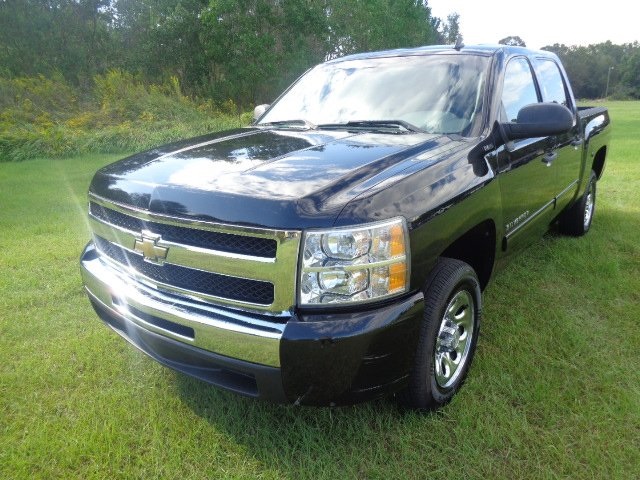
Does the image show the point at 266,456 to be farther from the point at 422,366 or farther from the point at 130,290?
the point at 130,290

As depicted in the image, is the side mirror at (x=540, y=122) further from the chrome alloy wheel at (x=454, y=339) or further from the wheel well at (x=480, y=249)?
the chrome alloy wheel at (x=454, y=339)

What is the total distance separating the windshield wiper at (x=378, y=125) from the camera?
2.73 meters

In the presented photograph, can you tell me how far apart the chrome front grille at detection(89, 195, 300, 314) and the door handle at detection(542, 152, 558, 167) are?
225 centimetres

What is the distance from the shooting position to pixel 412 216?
1896 millimetres

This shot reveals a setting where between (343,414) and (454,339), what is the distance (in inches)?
25.8

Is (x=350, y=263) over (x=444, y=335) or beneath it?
over

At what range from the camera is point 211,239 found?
188 cm

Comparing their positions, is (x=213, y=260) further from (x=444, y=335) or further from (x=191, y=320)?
(x=444, y=335)

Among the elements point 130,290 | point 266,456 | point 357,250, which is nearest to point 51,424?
point 130,290

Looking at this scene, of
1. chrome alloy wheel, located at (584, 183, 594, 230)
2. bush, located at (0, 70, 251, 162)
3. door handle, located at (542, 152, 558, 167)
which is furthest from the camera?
bush, located at (0, 70, 251, 162)

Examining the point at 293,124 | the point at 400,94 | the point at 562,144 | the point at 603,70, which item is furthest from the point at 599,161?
the point at 603,70

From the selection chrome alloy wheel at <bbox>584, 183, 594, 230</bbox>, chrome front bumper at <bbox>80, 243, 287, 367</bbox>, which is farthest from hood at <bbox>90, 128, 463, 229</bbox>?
chrome alloy wheel at <bbox>584, 183, 594, 230</bbox>

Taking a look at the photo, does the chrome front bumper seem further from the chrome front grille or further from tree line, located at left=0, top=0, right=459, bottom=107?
tree line, located at left=0, top=0, right=459, bottom=107

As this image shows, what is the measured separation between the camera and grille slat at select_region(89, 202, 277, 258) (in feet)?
5.87
